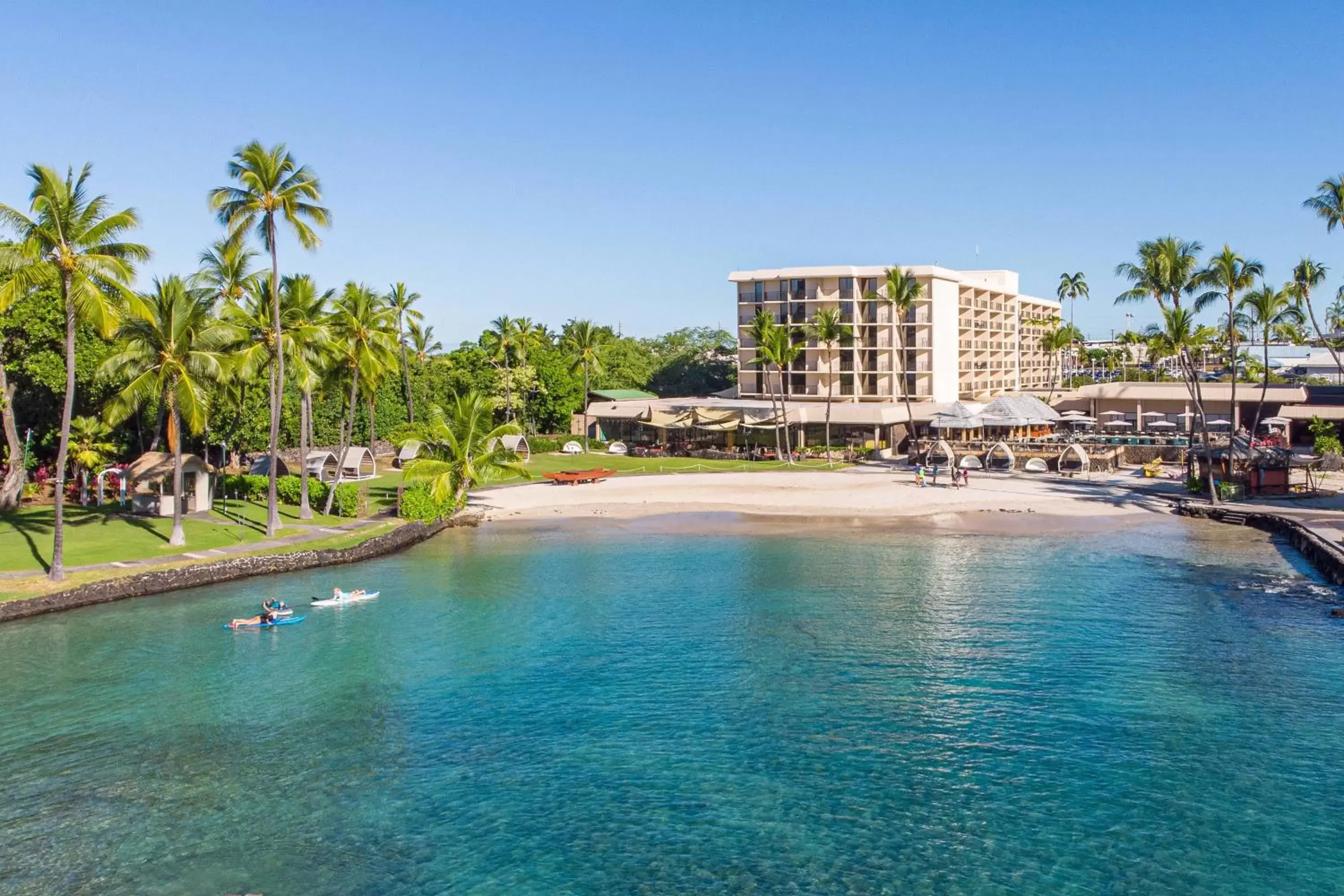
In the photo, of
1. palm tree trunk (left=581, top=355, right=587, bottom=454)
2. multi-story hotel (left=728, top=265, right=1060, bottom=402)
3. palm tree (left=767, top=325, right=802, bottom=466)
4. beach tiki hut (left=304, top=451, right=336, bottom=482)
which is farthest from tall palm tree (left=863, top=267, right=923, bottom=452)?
beach tiki hut (left=304, top=451, right=336, bottom=482)

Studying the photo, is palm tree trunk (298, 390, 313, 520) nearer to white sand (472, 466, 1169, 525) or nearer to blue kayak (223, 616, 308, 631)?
white sand (472, 466, 1169, 525)

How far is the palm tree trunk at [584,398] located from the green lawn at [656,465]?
6448 millimetres

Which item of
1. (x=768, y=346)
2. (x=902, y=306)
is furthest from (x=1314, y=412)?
(x=768, y=346)

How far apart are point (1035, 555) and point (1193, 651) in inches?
594

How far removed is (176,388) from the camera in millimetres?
42875

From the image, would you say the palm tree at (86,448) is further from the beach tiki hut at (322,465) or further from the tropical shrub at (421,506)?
the tropical shrub at (421,506)

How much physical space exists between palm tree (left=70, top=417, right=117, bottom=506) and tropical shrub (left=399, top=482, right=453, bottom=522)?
50.7 feet

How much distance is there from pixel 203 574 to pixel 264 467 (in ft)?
72.2

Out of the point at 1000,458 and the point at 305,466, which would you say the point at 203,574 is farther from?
the point at 1000,458

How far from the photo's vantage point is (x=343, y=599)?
38656mm

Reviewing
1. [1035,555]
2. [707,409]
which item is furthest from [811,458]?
[1035,555]

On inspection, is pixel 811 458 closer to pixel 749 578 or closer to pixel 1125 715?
pixel 749 578

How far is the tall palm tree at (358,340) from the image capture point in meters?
55.0

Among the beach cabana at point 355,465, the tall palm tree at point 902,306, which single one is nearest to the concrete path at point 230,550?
the beach cabana at point 355,465
